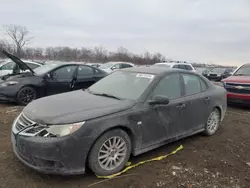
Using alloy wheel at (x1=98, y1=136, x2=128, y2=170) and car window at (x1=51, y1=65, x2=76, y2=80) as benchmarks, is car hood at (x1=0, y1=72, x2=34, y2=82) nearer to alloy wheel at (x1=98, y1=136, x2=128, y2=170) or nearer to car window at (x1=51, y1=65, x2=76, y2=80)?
car window at (x1=51, y1=65, x2=76, y2=80)

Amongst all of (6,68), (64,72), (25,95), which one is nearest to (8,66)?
(6,68)

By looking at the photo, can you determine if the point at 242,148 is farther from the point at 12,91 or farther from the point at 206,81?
the point at 12,91

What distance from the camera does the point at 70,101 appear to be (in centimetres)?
370

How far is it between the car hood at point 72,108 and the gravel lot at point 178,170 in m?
0.79

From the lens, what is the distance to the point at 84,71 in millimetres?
8641

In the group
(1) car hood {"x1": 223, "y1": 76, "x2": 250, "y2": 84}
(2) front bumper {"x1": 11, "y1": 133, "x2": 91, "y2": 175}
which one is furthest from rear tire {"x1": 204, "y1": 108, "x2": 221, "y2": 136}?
(1) car hood {"x1": 223, "y1": 76, "x2": 250, "y2": 84}

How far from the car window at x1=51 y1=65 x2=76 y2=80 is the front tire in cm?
515

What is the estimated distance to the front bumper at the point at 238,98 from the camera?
809 centimetres

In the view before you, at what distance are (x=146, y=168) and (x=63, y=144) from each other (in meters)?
1.38

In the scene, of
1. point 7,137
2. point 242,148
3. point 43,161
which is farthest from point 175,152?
point 7,137

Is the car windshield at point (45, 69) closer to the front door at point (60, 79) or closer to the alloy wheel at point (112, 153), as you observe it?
the front door at point (60, 79)

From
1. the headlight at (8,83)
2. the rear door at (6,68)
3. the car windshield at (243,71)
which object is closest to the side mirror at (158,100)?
the headlight at (8,83)

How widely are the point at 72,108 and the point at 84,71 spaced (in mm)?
5433

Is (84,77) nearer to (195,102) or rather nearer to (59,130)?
(195,102)
